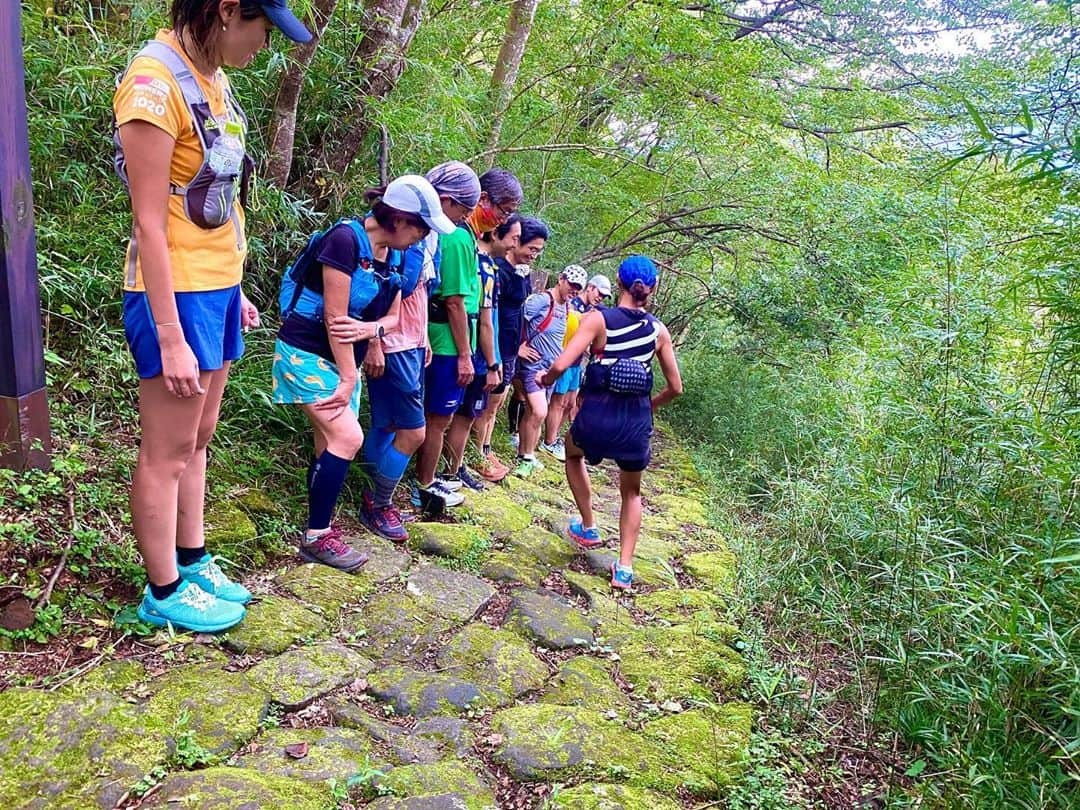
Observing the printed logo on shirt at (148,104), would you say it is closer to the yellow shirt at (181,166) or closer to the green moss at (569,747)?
the yellow shirt at (181,166)

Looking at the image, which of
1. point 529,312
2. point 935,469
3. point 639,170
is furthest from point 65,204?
point 639,170

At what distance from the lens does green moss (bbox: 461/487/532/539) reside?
174 inches

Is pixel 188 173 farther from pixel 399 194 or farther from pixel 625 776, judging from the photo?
pixel 625 776

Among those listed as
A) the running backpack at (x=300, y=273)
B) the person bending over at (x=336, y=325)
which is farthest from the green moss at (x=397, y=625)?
the running backpack at (x=300, y=273)

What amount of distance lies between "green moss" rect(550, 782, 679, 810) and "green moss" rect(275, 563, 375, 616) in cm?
125

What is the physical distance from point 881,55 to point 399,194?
11020mm

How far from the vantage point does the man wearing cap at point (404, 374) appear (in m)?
3.66

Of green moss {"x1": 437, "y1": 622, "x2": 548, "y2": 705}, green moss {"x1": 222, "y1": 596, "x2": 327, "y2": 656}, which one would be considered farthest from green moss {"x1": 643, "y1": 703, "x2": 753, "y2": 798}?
green moss {"x1": 222, "y1": 596, "x2": 327, "y2": 656}

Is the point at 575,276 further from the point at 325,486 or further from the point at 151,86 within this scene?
the point at 151,86

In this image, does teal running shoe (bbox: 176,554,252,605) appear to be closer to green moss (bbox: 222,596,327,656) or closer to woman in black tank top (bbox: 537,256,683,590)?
green moss (bbox: 222,596,327,656)

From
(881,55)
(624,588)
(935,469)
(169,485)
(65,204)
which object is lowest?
(624,588)

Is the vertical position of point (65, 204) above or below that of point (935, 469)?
above

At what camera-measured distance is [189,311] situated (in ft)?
7.32

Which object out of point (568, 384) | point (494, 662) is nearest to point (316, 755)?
point (494, 662)
